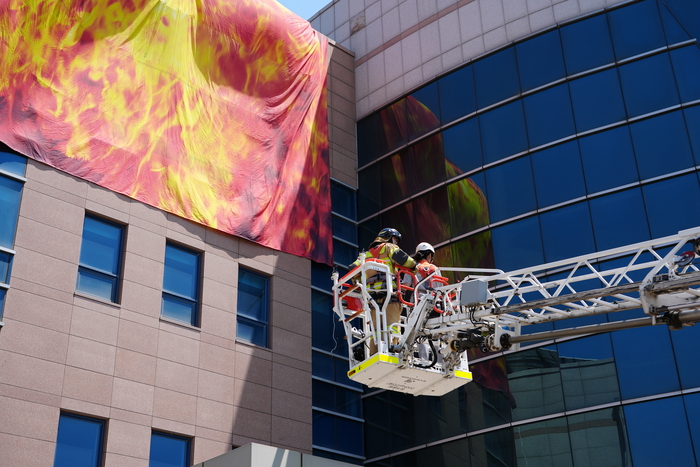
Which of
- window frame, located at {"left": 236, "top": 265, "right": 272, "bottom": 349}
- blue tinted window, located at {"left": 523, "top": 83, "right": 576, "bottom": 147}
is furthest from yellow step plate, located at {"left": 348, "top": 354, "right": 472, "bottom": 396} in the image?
blue tinted window, located at {"left": 523, "top": 83, "right": 576, "bottom": 147}

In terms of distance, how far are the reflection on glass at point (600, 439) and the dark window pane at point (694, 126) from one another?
726 cm

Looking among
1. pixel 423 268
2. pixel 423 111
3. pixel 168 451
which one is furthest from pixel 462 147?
pixel 168 451

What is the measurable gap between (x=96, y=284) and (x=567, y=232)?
1279 centimetres

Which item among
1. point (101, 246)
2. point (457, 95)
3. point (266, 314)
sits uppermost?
point (457, 95)

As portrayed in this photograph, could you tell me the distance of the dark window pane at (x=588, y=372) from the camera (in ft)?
70.1

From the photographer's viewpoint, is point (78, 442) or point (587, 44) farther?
point (587, 44)

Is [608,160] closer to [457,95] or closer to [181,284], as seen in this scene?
[457,95]

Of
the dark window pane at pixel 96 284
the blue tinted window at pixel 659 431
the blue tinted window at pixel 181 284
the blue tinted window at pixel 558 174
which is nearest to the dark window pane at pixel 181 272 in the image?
the blue tinted window at pixel 181 284

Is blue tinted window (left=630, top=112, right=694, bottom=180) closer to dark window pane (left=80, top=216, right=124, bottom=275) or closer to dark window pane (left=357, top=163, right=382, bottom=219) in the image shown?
dark window pane (left=357, top=163, right=382, bottom=219)

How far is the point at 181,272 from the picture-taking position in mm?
23125

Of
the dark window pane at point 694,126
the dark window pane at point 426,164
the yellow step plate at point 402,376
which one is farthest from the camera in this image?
the dark window pane at point 426,164

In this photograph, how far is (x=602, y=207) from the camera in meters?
23.3

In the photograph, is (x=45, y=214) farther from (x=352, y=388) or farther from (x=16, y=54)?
(x=352, y=388)

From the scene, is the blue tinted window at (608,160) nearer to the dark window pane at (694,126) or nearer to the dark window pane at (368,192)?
the dark window pane at (694,126)
